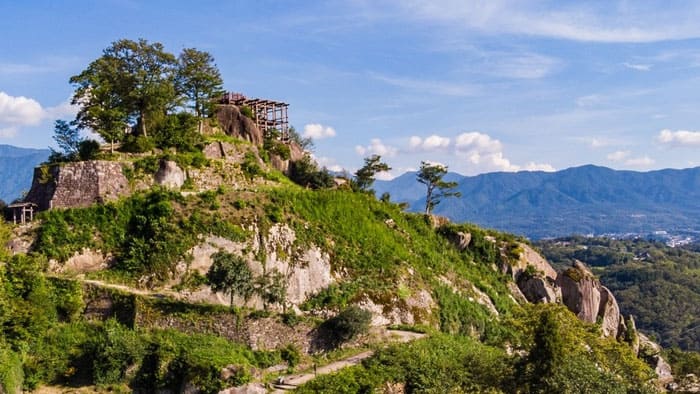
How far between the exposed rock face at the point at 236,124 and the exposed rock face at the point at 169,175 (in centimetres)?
1105

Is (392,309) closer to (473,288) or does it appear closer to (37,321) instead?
(473,288)

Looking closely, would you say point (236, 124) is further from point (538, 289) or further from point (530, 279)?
point (538, 289)

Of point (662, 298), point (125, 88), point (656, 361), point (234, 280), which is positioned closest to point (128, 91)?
point (125, 88)

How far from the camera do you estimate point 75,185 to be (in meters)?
37.8

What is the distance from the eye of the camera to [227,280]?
112ft

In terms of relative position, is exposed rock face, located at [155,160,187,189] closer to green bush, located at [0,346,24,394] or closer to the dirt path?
green bush, located at [0,346,24,394]

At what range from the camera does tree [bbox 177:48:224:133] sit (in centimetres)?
5119

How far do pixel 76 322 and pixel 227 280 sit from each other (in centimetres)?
885

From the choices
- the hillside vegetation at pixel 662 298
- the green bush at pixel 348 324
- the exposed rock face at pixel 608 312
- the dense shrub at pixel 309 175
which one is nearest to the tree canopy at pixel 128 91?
the dense shrub at pixel 309 175

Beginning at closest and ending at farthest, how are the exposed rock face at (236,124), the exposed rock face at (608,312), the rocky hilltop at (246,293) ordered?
the rocky hilltop at (246,293), the exposed rock face at (236,124), the exposed rock face at (608,312)

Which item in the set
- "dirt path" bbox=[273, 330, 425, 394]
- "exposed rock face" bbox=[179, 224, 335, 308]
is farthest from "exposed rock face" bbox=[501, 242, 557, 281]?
"exposed rock face" bbox=[179, 224, 335, 308]

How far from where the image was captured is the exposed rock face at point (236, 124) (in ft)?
172

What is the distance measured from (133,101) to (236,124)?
1042 cm

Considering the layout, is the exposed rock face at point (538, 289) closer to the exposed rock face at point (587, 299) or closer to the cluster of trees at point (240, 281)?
the exposed rock face at point (587, 299)
